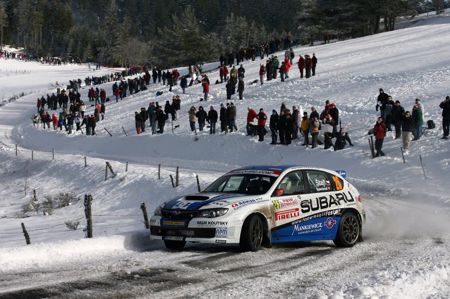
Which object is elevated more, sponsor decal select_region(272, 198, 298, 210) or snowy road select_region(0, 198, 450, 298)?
sponsor decal select_region(272, 198, 298, 210)

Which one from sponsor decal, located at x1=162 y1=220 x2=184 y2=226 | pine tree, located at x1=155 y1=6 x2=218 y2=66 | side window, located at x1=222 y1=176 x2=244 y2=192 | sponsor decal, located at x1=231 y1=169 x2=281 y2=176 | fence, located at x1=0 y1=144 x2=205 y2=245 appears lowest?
fence, located at x1=0 y1=144 x2=205 y2=245

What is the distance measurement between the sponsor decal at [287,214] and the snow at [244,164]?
526mm

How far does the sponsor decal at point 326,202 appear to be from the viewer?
1141cm

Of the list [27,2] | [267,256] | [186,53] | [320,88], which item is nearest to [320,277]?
[267,256]

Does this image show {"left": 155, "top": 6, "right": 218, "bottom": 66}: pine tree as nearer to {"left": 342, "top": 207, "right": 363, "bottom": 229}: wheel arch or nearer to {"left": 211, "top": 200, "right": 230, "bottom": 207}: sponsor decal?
{"left": 342, "top": 207, "right": 363, "bottom": 229}: wheel arch

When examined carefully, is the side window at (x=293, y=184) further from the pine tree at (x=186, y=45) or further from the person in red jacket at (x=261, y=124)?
the pine tree at (x=186, y=45)

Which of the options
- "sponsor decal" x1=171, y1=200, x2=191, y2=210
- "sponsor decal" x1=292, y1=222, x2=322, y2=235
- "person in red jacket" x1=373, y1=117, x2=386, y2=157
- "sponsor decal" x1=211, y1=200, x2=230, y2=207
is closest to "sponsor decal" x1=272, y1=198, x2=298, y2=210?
"sponsor decal" x1=292, y1=222, x2=322, y2=235

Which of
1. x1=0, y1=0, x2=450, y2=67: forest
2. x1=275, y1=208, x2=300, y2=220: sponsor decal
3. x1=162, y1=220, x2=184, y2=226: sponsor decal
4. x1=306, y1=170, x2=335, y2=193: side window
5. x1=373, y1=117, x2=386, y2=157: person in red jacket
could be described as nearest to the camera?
x1=162, y1=220, x2=184, y2=226: sponsor decal

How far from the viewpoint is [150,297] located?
7.66 m

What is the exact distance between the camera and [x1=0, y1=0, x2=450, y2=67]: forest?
232 feet

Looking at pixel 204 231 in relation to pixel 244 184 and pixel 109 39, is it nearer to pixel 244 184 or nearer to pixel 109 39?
pixel 244 184

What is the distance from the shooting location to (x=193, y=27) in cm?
9025

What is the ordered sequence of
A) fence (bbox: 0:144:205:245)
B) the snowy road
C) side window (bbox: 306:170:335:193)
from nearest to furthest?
the snowy road → side window (bbox: 306:170:335:193) → fence (bbox: 0:144:205:245)

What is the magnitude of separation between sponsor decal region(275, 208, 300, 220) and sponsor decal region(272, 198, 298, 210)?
3.3 inches
